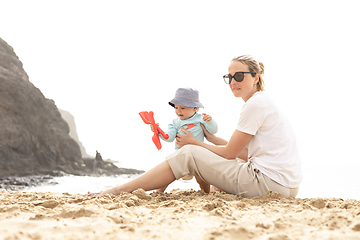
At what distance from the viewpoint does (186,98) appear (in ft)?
11.8

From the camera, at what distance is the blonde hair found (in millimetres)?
2856

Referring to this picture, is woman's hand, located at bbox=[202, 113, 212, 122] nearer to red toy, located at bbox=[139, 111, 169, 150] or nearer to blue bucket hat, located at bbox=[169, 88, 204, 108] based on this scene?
blue bucket hat, located at bbox=[169, 88, 204, 108]

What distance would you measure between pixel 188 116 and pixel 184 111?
88 mm

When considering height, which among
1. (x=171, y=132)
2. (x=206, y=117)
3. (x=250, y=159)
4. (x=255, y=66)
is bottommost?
(x=250, y=159)

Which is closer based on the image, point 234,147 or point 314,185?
point 234,147

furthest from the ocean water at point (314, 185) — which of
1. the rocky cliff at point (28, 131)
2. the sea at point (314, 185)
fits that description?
the rocky cliff at point (28, 131)

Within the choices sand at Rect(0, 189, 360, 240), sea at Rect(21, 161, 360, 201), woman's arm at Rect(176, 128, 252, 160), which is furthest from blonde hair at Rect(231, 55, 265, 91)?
sea at Rect(21, 161, 360, 201)

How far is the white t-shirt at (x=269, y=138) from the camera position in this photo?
8.43ft

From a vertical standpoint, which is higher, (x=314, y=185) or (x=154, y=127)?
(x=154, y=127)

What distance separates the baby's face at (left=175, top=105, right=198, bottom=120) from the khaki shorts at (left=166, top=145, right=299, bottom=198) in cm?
94

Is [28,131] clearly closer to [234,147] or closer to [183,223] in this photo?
[234,147]

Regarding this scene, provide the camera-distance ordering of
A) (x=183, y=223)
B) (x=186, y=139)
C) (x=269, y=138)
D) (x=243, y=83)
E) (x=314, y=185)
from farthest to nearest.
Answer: (x=314, y=185), (x=186, y=139), (x=243, y=83), (x=269, y=138), (x=183, y=223)

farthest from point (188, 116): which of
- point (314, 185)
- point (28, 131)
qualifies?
point (28, 131)

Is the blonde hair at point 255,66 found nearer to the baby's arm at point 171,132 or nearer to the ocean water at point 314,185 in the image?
the baby's arm at point 171,132
